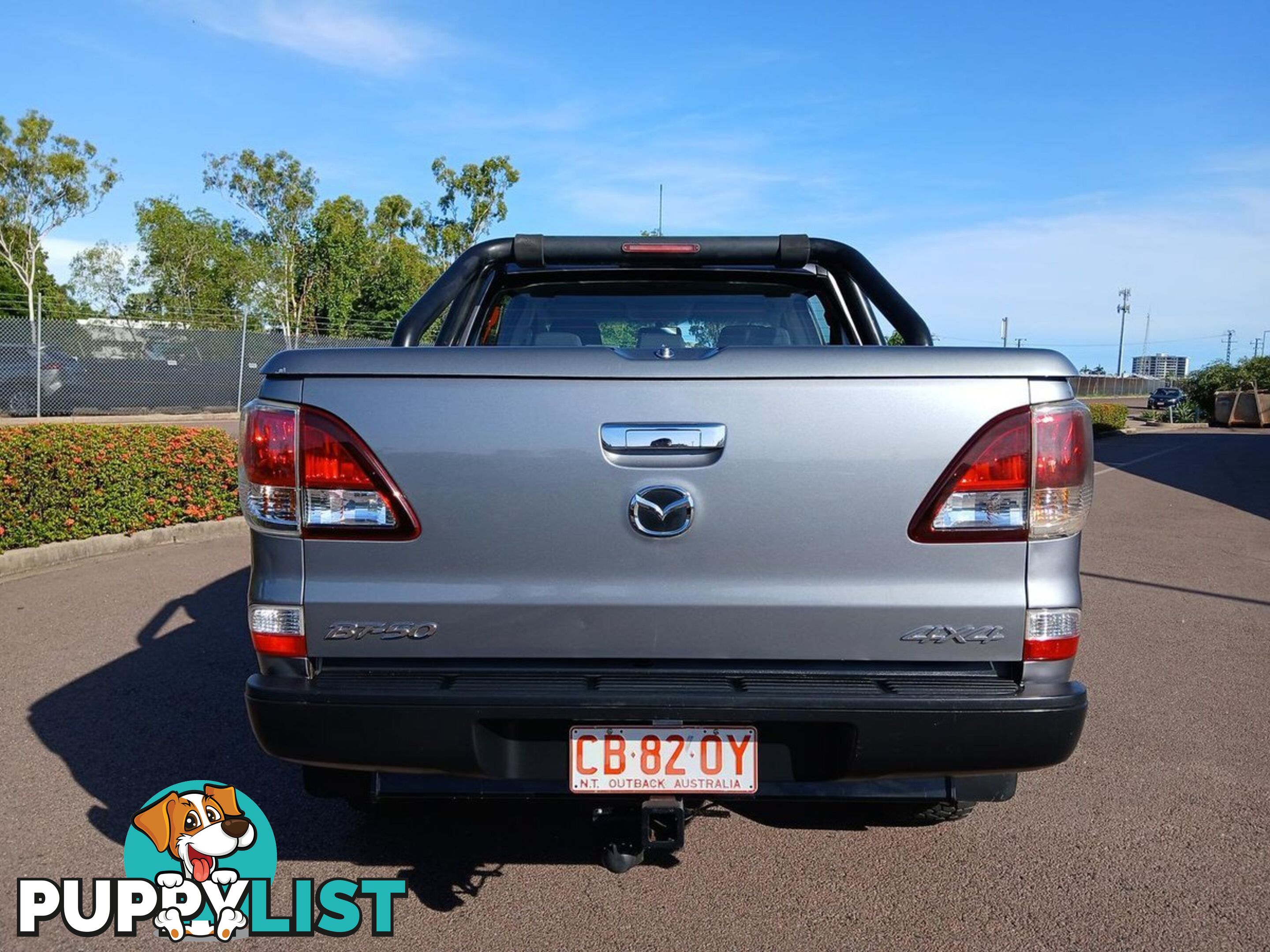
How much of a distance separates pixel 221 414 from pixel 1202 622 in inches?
876

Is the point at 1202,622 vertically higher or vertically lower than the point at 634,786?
lower

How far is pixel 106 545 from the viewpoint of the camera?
8.40 m

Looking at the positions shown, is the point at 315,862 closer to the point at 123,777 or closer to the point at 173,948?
the point at 173,948

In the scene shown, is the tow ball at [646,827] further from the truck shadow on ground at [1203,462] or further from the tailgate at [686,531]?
the truck shadow on ground at [1203,462]

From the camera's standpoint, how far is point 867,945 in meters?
2.80

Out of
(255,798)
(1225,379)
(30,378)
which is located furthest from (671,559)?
(1225,379)

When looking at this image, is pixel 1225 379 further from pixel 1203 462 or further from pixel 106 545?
pixel 106 545

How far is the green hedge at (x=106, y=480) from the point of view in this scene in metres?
7.66

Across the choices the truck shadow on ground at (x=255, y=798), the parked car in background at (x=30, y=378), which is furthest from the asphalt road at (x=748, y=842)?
the parked car in background at (x=30, y=378)

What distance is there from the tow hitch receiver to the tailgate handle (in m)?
0.84

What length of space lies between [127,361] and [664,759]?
21873 mm

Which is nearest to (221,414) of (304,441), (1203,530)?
(1203,530)

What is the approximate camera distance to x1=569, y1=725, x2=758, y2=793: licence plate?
2.48 m

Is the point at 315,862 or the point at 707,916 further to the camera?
the point at 315,862
